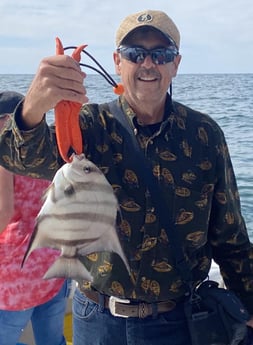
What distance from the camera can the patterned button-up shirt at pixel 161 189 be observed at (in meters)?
2.48

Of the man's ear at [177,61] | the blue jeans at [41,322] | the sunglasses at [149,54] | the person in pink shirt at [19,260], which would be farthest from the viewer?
the blue jeans at [41,322]

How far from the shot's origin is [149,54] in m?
2.40

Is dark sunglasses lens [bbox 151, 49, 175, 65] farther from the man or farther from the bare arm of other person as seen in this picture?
the bare arm of other person

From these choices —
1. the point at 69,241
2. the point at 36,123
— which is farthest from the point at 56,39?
the point at 69,241

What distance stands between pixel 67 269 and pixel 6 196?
1.07 metres

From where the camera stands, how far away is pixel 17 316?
10.6 ft

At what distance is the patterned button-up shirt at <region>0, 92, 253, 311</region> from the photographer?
2.48 metres

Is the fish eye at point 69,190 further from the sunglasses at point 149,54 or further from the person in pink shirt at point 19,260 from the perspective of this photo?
the person in pink shirt at point 19,260

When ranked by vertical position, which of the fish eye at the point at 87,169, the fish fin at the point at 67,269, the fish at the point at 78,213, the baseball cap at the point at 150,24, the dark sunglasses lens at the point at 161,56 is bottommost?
the fish fin at the point at 67,269

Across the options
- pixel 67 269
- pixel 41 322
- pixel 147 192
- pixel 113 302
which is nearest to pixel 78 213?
pixel 67 269

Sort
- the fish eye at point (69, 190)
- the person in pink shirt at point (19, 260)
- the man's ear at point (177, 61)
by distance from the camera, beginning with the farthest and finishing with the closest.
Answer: the person in pink shirt at point (19, 260), the man's ear at point (177, 61), the fish eye at point (69, 190)

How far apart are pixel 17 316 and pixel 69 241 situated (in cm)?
151

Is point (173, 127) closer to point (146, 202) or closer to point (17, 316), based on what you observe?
point (146, 202)

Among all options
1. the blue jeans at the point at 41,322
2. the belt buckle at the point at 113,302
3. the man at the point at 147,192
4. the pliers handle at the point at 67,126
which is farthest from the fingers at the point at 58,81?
the blue jeans at the point at 41,322
